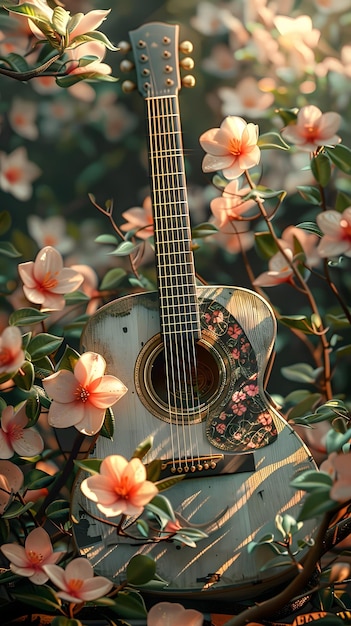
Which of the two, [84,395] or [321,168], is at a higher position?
[321,168]

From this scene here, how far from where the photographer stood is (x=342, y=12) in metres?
1.56

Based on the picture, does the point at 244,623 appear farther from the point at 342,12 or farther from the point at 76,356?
the point at 342,12

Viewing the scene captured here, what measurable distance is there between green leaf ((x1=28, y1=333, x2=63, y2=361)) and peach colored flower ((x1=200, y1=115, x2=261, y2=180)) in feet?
1.13

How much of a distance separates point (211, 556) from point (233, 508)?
0.07 metres

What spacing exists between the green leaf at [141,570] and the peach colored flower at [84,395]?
0.18 m

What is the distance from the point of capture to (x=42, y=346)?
114 centimetres

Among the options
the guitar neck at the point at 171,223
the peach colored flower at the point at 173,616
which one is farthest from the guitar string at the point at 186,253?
the peach colored flower at the point at 173,616

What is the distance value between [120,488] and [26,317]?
1.05ft

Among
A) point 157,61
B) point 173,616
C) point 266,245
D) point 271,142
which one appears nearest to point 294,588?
point 173,616

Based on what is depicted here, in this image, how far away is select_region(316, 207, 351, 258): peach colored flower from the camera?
107 centimetres

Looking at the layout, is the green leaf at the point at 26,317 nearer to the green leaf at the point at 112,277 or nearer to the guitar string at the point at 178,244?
the guitar string at the point at 178,244

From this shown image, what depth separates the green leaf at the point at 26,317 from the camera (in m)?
1.14

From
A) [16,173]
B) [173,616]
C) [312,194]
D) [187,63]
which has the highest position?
[187,63]

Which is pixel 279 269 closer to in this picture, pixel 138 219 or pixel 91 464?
pixel 138 219
